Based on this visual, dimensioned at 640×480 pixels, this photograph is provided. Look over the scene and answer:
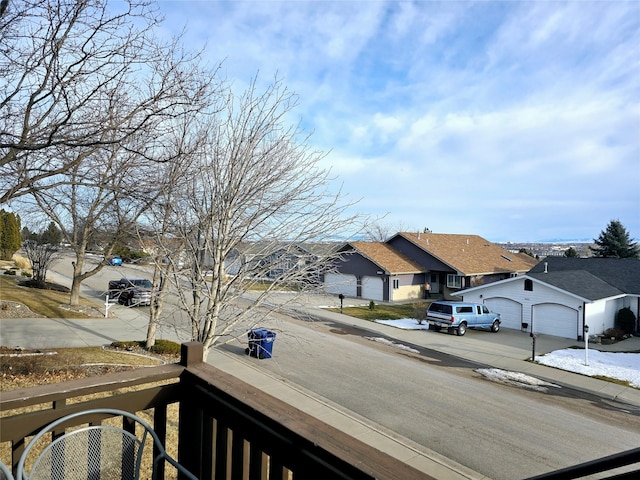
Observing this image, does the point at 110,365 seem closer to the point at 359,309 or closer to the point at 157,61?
the point at 157,61

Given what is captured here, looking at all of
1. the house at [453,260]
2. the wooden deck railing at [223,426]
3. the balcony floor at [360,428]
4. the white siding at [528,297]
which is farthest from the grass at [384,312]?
the wooden deck railing at [223,426]

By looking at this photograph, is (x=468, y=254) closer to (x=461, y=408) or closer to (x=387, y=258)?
(x=387, y=258)

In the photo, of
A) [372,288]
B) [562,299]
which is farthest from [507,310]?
[372,288]

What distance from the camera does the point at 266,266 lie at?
6.93m

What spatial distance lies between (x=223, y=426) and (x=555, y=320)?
21.0 meters

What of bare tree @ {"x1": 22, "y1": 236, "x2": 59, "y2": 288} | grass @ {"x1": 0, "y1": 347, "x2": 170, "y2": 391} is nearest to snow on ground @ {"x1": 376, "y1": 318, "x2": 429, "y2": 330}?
grass @ {"x1": 0, "y1": 347, "x2": 170, "y2": 391}

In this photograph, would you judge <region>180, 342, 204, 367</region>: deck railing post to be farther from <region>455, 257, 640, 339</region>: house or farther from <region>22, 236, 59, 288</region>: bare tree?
<region>22, 236, 59, 288</region>: bare tree

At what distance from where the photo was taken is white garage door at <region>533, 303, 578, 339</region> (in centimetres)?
1851

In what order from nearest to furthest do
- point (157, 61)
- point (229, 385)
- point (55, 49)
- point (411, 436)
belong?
point (229, 385), point (55, 49), point (157, 61), point (411, 436)

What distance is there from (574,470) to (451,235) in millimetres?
34942

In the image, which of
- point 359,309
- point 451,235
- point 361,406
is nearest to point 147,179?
point 361,406

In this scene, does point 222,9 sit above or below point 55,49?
above

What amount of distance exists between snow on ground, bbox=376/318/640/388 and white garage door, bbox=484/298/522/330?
4145 mm

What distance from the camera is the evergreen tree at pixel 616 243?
33.5 metres
